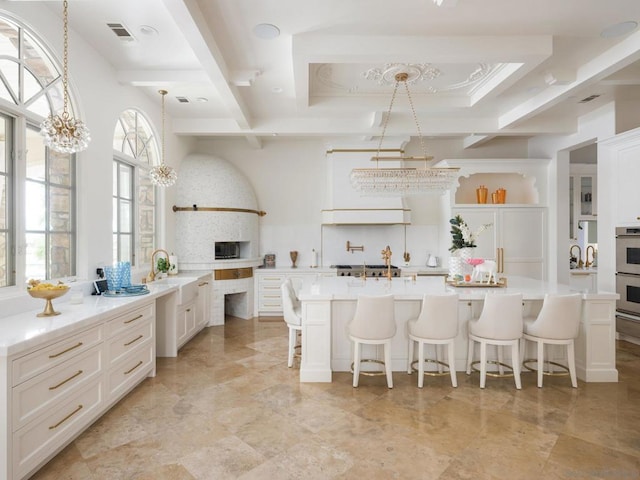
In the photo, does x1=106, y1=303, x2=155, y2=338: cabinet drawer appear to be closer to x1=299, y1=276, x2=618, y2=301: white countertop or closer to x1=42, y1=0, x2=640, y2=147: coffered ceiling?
x1=299, y1=276, x2=618, y2=301: white countertop

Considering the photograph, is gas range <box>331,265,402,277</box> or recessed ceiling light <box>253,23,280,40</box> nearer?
recessed ceiling light <box>253,23,280,40</box>

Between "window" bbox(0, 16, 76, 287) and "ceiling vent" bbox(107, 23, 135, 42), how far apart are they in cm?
57

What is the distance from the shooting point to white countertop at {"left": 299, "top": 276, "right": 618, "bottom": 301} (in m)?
3.48

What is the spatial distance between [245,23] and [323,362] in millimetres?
3146

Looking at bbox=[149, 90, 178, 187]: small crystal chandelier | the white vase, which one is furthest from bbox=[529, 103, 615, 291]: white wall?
bbox=[149, 90, 178, 187]: small crystal chandelier

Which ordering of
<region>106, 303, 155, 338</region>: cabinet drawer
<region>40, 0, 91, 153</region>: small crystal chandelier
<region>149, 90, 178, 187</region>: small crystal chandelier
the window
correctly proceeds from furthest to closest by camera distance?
1. <region>149, 90, 178, 187</region>: small crystal chandelier
2. <region>106, 303, 155, 338</region>: cabinet drawer
3. the window
4. <region>40, 0, 91, 153</region>: small crystal chandelier

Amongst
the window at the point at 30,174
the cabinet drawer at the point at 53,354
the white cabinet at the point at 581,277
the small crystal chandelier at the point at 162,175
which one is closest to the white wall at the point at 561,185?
the white cabinet at the point at 581,277

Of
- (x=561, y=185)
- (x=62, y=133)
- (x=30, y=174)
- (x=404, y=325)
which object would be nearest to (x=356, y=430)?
(x=404, y=325)

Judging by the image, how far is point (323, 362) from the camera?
351cm

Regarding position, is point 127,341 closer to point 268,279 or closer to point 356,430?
point 356,430

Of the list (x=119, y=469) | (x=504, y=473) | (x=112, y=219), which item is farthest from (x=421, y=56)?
(x=119, y=469)

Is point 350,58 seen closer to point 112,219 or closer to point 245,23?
point 245,23

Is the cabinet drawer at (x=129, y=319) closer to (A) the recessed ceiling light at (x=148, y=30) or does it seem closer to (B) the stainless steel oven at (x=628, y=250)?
(A) the recessed ceiling light at (x=148, y=30)

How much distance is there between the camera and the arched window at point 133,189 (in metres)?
4.22
